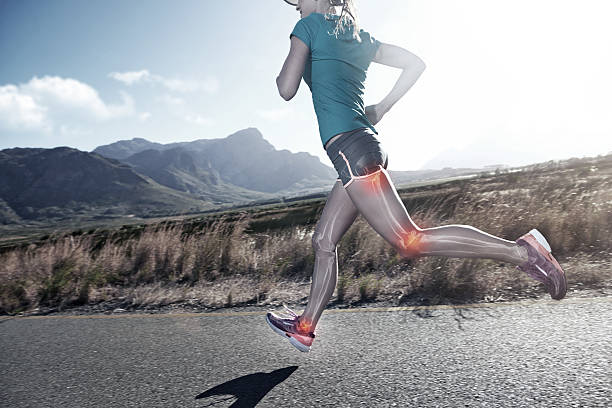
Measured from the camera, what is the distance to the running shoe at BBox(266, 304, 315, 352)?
2.55 meters

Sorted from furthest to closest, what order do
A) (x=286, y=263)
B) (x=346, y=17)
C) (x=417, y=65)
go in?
(x=286, y=263)
(x=417, y=65)
(x=346, y=17)

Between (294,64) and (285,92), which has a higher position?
(294,64)

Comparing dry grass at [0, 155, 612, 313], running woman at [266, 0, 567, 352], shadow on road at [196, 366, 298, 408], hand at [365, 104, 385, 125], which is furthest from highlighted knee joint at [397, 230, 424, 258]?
dry grass at [0, 155, 612, 313]

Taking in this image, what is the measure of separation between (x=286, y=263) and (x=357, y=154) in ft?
13.5

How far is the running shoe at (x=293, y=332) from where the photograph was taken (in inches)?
101

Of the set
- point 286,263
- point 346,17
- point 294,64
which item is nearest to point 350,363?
point 294,64

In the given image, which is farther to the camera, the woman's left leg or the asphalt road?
the woman's left leg

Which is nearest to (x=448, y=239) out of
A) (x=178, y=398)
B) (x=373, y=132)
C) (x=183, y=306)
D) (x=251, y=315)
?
(x=373, y=132)

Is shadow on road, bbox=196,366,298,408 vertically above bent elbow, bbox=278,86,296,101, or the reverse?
bent elbow, bbox=278,86,296,101

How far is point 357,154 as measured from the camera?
2.21 meters

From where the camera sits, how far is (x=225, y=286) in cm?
542

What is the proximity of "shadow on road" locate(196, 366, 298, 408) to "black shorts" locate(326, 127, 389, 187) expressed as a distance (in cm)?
121

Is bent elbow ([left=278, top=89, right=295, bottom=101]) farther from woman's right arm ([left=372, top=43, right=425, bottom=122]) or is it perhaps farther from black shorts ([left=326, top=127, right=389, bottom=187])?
woman's right arm ([left=372, top=43, right=425, bottom=122])

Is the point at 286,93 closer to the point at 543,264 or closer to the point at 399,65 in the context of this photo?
the point at 399,65
